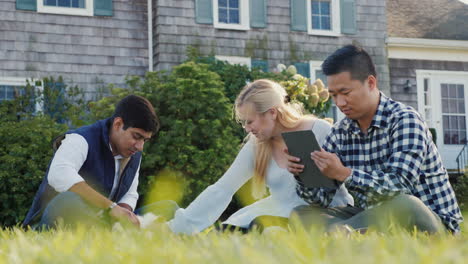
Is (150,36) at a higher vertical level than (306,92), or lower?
higher

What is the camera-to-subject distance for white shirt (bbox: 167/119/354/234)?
4457mm

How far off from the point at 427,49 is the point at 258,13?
4529 mm

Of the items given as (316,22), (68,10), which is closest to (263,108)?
(68,10)

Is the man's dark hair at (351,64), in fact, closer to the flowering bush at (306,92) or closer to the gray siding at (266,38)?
the flowering bush at (306,92)

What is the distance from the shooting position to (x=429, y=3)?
1814cm

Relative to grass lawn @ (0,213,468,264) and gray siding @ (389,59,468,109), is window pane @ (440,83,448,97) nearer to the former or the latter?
gray siding @ (389,59,468,109)

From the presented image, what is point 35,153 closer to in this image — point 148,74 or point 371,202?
point 148,74

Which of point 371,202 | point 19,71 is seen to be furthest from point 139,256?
point 19,71

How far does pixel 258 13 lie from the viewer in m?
13.8

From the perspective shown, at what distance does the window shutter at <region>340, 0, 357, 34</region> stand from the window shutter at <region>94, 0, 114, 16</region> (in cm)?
508

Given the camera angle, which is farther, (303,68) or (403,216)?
(303,68)

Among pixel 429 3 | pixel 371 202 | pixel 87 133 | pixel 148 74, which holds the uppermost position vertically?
pixel 429 3

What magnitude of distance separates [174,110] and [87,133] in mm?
4936

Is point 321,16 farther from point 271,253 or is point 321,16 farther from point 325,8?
point 271,253
